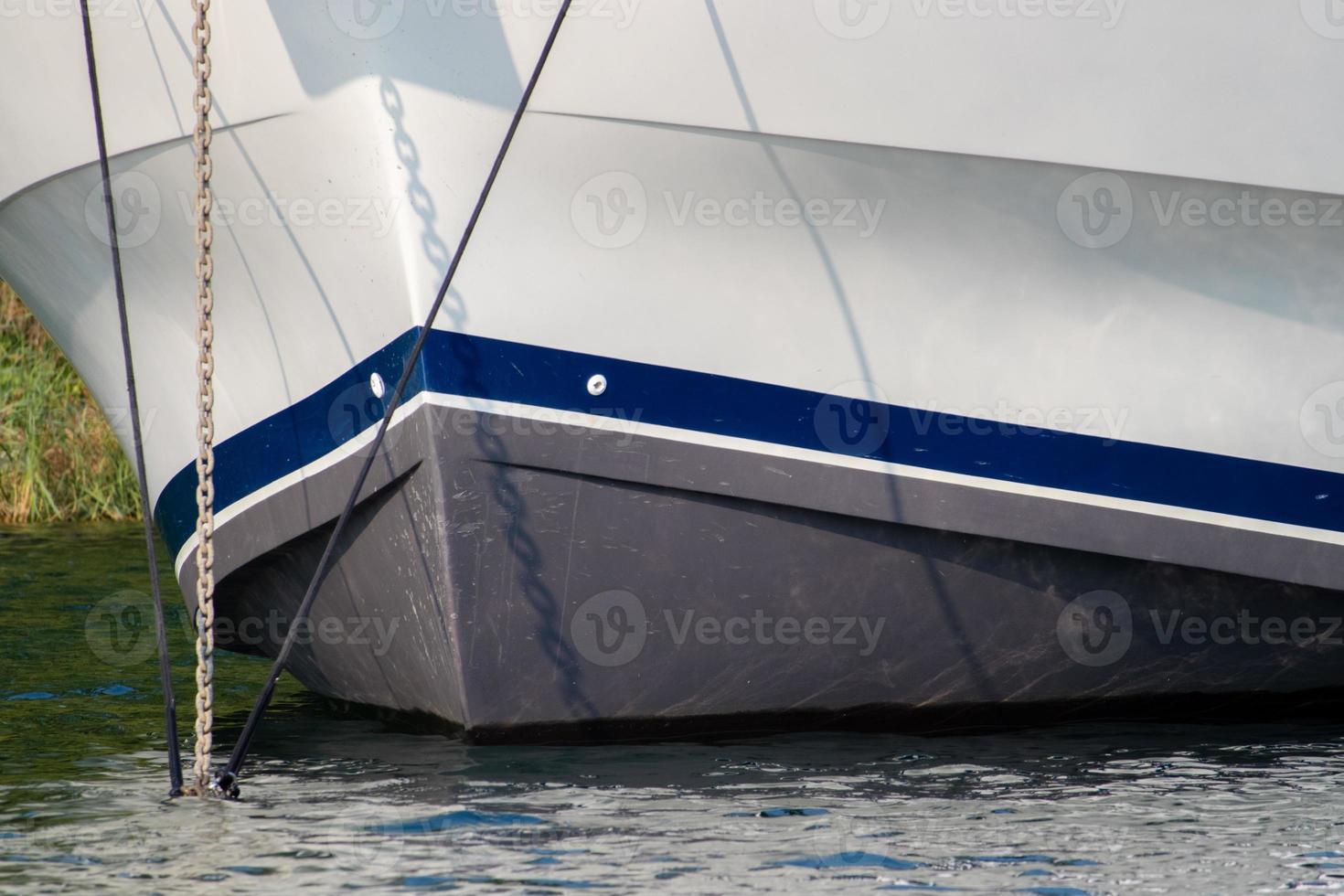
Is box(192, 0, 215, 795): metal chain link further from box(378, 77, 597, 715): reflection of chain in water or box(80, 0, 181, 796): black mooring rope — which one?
box(378, 77, 597, 715): reflection of chain in water

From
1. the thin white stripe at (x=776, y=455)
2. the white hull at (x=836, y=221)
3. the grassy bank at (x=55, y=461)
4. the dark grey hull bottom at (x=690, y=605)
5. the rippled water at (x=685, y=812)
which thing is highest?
the grassy bank at (x=55, y=461)

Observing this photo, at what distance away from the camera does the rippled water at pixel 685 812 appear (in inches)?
122

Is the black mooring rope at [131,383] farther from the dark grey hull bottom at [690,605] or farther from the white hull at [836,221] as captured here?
the dark grey hull bottom at [690,605]

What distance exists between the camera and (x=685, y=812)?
3.53 meters

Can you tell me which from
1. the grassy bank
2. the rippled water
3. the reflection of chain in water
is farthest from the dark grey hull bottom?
the grassy bank

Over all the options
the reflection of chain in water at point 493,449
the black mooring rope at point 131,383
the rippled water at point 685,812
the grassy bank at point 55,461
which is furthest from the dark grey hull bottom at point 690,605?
the grassy bank at point 55,461

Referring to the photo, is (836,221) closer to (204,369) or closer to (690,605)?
(690,605)

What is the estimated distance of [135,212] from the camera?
410cm

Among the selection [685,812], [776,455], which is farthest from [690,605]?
[685,812]

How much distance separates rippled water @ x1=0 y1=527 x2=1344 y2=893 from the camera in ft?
10.2

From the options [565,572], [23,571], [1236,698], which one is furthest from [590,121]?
[23,571]

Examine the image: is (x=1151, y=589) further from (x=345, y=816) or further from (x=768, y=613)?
(x=345, y=816)

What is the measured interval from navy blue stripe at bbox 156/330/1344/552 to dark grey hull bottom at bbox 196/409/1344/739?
8cm

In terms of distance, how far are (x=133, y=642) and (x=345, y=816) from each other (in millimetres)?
2670
